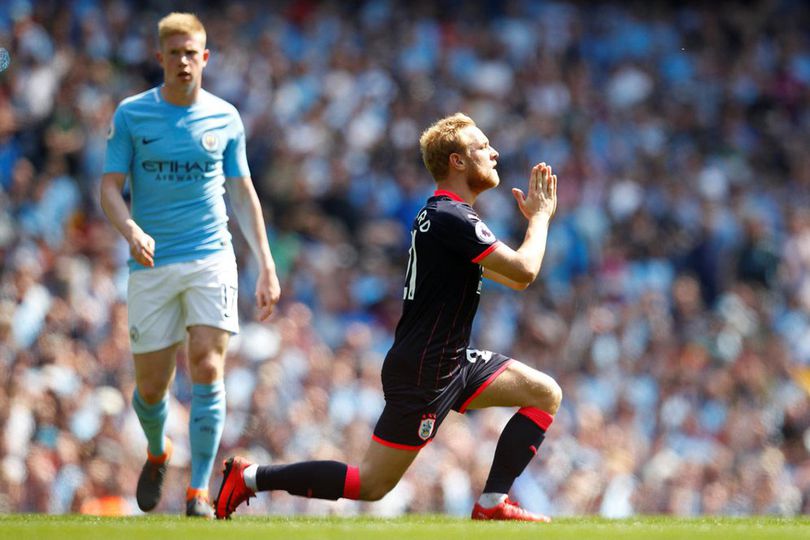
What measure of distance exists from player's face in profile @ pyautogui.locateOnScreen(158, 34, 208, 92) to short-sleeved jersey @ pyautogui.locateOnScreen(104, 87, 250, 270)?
0.17 m

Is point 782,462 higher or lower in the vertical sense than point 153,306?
lower

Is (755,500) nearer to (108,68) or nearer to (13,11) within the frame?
(108,68)

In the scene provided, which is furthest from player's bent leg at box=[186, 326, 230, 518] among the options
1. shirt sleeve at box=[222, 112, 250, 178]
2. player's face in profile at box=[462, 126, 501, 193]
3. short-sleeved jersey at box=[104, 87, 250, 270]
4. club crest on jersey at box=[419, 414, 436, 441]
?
player's face in profile at box=[462, 126, 501, 193]

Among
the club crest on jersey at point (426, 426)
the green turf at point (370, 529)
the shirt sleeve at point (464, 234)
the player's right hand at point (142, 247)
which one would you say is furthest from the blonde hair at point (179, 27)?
the green turf at point (370, 529)

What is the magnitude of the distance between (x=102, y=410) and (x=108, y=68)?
5099 mm

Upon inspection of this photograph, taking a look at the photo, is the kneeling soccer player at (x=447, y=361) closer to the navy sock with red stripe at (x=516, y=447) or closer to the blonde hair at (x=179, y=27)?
the navy sock with red stripe at (x=516, y=447)

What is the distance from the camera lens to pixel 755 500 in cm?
1361

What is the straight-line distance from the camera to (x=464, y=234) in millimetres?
7047

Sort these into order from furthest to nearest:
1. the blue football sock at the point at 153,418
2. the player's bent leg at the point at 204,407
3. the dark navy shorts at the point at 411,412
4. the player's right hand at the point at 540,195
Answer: the blue football sock at the point at 153,418
the player's bent leg at the point at 204,407
the player's right hand at the point at 540,195
the dark navy shorts at the point at 411,412

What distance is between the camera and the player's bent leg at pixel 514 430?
7387 millimetres

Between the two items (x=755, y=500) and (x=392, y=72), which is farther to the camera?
(x=392, y=72)

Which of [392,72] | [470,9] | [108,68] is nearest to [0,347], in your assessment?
[108,68]

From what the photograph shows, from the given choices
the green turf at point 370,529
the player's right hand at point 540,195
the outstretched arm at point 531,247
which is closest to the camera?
the green turf at point 370,529

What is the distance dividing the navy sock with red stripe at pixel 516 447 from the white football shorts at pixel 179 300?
1.63 m
